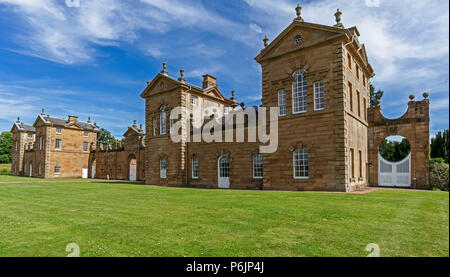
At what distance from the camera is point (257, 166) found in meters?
22.4

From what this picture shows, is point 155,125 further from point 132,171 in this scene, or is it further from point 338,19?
point 338,19

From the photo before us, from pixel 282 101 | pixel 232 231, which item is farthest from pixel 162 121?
pixel 232 231

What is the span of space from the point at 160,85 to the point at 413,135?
78.1 ft

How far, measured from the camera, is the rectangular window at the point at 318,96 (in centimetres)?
1841

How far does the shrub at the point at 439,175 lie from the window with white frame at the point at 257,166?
1236 centimetres

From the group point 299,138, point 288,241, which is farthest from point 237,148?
A: point 288,241

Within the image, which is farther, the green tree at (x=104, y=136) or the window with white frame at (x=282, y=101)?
the green tree at (x=104, y=136)

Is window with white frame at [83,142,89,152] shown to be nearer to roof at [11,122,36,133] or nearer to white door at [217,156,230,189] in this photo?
roof at [11,122,36,133]

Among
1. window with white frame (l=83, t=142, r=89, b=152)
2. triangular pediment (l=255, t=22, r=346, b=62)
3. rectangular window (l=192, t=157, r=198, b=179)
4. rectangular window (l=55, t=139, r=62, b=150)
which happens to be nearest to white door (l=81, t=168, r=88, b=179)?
window with white frame (l=83, t=142, r=89, b=152)

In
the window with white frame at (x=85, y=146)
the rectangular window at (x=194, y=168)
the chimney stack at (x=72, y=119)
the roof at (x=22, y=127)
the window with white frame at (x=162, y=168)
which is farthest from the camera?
the roof at (x=22, y=127)

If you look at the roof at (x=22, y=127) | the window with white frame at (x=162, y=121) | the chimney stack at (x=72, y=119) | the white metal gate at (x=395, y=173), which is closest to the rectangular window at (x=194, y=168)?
the window with white frame at (x=162, y=121)

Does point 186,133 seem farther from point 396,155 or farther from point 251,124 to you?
point 396,155

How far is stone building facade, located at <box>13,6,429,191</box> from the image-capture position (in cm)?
1769

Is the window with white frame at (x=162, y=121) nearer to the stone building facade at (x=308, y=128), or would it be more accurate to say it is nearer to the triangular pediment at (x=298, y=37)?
the stone building facade at (x=308, y=128)
